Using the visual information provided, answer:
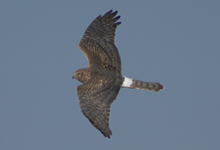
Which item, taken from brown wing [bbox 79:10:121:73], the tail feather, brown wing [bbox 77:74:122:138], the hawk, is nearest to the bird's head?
the hawk

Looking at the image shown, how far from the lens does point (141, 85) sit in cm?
1305

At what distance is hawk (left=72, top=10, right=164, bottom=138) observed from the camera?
12.3 m

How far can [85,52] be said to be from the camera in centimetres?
1311

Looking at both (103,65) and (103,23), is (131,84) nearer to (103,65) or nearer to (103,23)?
(103,65)

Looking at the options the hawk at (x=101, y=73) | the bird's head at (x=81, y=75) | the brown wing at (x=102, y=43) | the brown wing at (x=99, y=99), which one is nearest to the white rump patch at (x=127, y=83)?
the hawk at (x=101, y=73)

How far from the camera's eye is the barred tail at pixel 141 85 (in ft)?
42.3

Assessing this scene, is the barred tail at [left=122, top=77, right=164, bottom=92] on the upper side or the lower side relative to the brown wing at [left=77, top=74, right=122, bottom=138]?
upper

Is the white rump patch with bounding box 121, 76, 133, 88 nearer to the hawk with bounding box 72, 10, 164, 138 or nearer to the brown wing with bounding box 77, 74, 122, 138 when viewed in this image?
the hawk with bounding box 72, 10, 164, 138

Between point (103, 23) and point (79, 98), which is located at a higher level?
point (103, 23)

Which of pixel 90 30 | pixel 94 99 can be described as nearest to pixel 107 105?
pixel 94 99

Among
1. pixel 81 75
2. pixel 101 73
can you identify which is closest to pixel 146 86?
pixel 101 73

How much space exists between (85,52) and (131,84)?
1.73 meters

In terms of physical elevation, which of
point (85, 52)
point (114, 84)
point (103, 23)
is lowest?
point (114, 84)

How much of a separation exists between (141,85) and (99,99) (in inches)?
59.8
